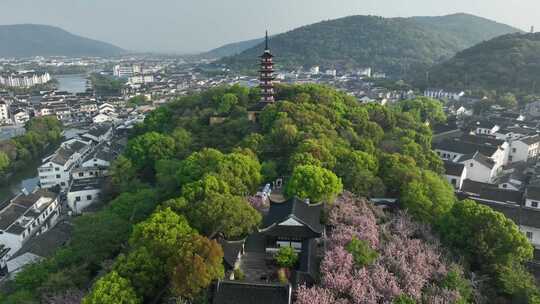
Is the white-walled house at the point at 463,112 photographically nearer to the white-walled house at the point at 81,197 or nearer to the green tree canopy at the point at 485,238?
the green tree canopy at the point at 485,238

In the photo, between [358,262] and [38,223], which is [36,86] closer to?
[38,223]

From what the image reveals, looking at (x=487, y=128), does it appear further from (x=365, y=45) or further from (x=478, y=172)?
(x=365, y=45)

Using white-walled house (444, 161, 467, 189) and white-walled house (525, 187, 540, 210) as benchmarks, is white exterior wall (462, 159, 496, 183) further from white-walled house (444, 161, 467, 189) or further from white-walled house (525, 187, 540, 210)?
white-walled house (525, 187, 540, 210)

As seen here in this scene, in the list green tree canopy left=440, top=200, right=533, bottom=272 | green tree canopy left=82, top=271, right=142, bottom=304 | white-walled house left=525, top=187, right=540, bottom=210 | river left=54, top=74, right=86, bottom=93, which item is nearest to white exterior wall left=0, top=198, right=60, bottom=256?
green tree canopy left=82, top=271, right=142, bottom=304

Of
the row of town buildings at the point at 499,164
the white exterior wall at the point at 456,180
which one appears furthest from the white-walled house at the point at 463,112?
the white exterior wall at the point at 456,180

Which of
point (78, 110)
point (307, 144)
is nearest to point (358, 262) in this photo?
point (307, 144)

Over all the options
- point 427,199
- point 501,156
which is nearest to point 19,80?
point 501,156
